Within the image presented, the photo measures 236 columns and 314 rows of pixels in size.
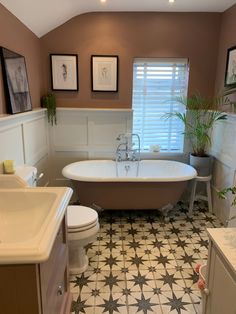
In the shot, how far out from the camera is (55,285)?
1.37 metres

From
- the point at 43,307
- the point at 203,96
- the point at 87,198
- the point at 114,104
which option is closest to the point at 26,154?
the point at 87,198

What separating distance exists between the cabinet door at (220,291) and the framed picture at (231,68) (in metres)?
2.22

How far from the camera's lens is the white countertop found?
1.26 meters

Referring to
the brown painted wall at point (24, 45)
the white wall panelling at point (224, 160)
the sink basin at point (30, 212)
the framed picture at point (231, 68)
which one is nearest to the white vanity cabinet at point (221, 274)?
the sink basin at point (30, 212)

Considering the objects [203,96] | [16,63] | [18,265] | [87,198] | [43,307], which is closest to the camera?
[18,265]

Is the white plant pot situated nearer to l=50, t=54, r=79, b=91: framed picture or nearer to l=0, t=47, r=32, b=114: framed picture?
l=50, t=54, r=79, b=91: framed picture

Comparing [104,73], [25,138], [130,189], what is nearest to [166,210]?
[130,189]

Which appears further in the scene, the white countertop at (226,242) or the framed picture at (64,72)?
the framed picture at (64,72)

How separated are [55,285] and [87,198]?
63.6 inches

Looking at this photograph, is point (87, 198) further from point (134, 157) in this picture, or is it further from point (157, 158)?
point (157, 158)

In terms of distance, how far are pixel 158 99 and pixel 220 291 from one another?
2.74 meters

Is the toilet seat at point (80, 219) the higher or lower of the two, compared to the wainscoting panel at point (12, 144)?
lower

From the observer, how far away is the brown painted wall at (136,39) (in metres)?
3.30

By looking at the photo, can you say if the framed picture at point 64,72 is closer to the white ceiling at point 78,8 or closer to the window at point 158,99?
the white ceiling at point 78,8
